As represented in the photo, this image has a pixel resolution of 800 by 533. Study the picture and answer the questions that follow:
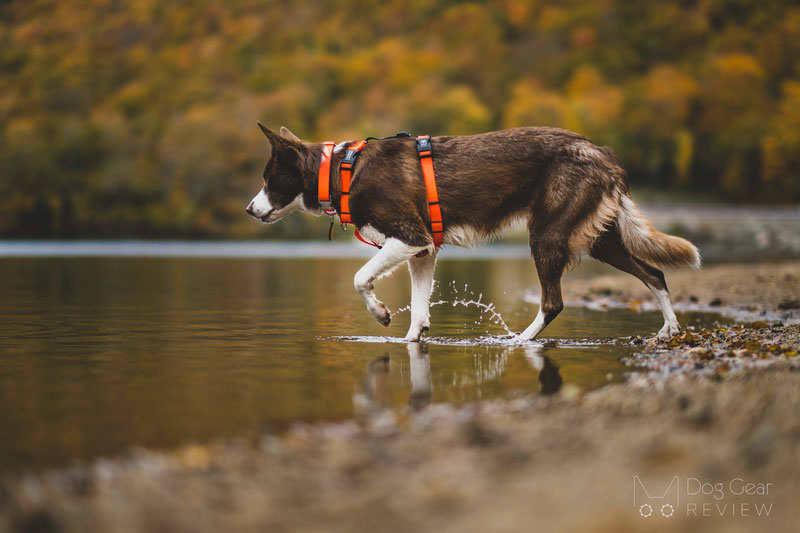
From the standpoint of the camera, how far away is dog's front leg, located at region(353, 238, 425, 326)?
25.1 ft

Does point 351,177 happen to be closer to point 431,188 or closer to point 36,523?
point 431,188

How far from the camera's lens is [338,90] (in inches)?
4929

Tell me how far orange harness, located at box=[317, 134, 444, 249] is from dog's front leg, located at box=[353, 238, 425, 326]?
26 cm

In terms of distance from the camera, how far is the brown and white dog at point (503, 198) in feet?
25.2

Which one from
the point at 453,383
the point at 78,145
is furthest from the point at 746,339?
the point at 78,145

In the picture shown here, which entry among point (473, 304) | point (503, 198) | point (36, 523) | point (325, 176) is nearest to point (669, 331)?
point (503, 198)

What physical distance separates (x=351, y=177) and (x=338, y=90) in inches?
4726

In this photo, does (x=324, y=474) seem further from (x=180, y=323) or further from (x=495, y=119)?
(x=495, y=119)

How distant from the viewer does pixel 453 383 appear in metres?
5.95

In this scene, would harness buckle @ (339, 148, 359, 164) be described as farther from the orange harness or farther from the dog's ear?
the dog's ear

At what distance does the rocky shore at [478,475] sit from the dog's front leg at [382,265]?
2.84m

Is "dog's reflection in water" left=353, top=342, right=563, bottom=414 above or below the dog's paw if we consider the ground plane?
below

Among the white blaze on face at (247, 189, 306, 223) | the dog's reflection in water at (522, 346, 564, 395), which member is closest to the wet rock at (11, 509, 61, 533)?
the dog's reflection in water at (522, 346, 564, 395)

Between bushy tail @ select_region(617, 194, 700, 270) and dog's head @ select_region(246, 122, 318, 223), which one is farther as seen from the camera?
dog's head @ select_region(246, 122, 318, 223)
